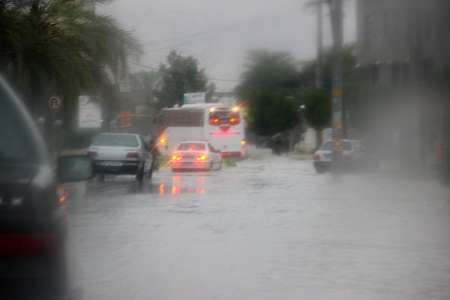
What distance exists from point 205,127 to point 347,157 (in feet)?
58.7

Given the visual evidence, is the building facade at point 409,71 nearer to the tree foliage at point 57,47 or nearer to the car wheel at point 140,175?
the car wheel at point 140,175

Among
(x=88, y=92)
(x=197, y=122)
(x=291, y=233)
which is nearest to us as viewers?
(x=291, y=233)

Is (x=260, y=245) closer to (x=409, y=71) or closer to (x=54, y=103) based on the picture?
(x=54, y=103)

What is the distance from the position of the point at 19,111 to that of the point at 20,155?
306 mm

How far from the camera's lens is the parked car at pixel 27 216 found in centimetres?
471

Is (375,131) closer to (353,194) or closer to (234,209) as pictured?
(353,194)

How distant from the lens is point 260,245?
41.3 feet

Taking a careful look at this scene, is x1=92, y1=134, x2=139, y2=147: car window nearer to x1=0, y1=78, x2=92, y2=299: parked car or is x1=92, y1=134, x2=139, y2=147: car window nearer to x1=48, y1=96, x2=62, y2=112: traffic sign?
x1=48, y1=96, x2=62, y2=112: traffic sign

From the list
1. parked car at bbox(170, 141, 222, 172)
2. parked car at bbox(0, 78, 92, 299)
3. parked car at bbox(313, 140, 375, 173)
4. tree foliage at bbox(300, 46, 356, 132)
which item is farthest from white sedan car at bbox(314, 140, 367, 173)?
parked car at bbox(0, 78, 92, 299)

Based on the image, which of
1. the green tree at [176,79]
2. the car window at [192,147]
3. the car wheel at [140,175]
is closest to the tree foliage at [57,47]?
the car wheel at [140,175]

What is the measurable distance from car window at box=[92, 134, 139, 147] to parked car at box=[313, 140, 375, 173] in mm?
9812

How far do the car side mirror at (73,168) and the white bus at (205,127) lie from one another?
47.1m

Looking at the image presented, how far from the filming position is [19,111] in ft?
17.7

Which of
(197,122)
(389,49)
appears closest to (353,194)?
(389,49)
